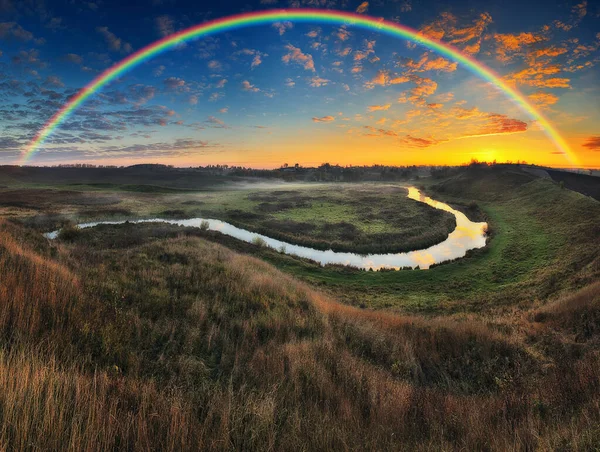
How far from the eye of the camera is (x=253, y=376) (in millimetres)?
6117

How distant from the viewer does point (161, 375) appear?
5504 mm

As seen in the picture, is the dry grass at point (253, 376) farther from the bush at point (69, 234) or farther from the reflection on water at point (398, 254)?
the bush at point (69, 234)

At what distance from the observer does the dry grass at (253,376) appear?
347cm

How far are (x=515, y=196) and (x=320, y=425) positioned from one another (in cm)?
8508

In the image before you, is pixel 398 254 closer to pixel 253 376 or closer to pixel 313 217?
pixel 313 217

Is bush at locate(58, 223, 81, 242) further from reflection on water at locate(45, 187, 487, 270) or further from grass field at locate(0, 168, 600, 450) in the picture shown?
grass field at locate(0, 168, 600, 450)

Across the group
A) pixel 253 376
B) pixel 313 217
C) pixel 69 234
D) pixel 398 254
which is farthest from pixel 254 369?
pixel 313 217

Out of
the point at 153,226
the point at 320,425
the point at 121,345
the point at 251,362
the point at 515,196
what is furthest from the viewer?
the point at 515,196

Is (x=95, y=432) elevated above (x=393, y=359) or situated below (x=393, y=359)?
above

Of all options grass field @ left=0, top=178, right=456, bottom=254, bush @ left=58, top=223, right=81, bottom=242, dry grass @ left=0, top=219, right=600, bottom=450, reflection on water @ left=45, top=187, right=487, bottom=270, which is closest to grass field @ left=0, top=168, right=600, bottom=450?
dry grass @ left=0, top=219, right=600, bottom=450

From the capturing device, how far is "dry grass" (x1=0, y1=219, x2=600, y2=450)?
3.47 meters

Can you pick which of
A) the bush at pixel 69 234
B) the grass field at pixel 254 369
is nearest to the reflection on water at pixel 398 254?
the bush at pixel 69 234

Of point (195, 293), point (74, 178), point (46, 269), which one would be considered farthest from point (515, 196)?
point (74, 178)

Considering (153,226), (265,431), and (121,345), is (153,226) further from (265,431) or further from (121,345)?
(265,431)
